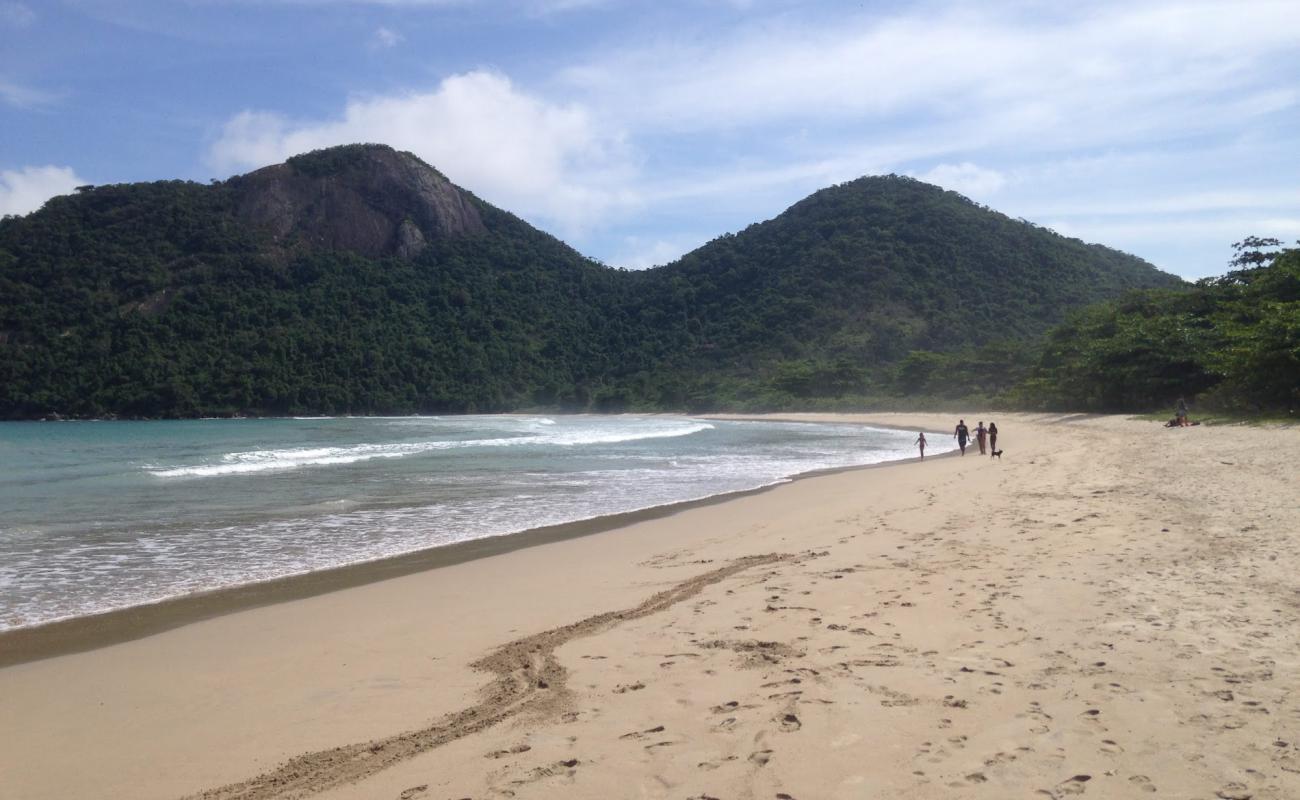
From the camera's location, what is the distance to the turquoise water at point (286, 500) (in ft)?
29.0

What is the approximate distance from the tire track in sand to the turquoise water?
4637 mm

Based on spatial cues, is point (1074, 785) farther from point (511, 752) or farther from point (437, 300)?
point (437, 300)

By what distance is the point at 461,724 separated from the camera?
4066mm

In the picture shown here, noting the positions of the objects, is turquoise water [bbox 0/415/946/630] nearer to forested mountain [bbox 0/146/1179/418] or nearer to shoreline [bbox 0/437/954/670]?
shoreline [bbox 0/437/954/670]

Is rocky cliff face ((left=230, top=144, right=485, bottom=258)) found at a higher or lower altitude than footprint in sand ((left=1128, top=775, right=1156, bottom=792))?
higher

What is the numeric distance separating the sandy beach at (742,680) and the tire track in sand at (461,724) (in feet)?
0.07

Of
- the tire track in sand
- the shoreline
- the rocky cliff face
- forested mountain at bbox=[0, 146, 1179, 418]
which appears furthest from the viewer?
the rocky cliff face

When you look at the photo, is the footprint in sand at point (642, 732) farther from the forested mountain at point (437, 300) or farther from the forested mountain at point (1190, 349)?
the forested mountain at point (437, 300)

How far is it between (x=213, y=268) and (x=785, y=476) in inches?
3749

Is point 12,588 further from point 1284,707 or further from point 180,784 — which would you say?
point 1284,707

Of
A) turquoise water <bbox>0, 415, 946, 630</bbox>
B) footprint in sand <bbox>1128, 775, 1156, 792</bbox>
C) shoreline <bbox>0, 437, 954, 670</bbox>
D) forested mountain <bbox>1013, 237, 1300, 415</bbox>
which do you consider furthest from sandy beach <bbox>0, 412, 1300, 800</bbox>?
forested mountain <bbox>1013, 237, 1300, 415</bbox>

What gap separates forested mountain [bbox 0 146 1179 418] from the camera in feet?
258

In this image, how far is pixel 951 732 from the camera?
3514 millimetres

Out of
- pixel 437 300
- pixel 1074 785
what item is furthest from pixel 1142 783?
pixel 437 300
